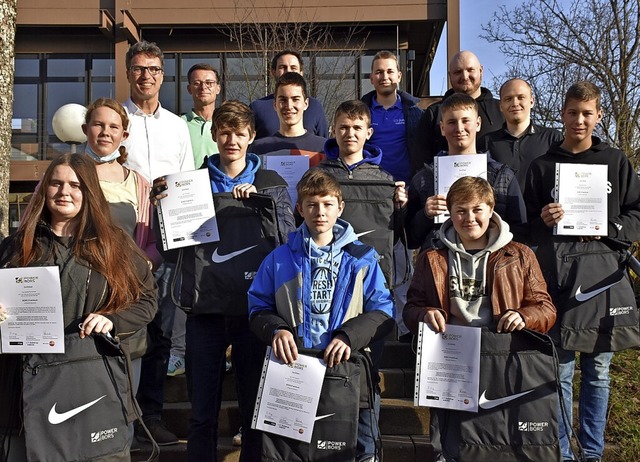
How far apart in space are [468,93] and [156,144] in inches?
105

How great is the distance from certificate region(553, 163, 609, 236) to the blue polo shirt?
1596mm

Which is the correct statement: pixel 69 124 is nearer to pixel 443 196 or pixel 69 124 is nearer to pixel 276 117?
pixel 276 117

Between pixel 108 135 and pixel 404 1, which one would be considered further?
pixel 404 1

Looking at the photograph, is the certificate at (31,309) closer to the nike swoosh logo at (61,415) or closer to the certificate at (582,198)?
the nike swoosh logo at (61,415)

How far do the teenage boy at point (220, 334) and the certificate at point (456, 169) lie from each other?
3.50 feet

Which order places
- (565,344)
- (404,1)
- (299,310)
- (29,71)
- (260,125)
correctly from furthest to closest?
1. (29,71)
2. (404,1)
3. (260,125)
4. (565,344)
5. (299,310)

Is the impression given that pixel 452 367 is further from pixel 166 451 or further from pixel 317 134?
pixel 317 134

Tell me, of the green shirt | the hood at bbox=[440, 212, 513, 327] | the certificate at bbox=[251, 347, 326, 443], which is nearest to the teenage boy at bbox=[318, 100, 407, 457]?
the hood at bbox=[440, 212, 513, 327]

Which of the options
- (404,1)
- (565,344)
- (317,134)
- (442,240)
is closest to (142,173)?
(317,134)

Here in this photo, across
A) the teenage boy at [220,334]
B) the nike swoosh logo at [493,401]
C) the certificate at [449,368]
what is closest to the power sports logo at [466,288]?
the certificate at [449,368]

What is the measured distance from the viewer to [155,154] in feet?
16.8

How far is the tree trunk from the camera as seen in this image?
680cm

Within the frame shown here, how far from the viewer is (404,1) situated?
16.4 meters

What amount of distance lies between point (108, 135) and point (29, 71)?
17408mm
